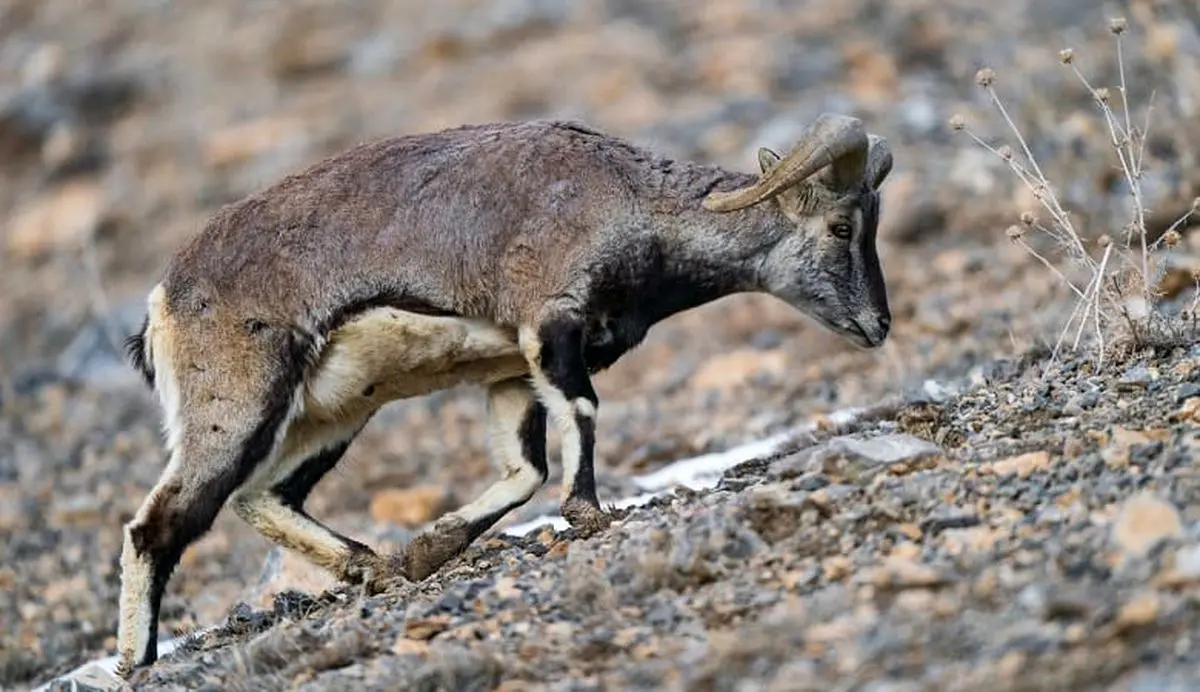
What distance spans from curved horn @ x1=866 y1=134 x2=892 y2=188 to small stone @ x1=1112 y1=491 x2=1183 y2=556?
3740 millimetres

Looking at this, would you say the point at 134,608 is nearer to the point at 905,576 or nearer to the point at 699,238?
the point at 699,238

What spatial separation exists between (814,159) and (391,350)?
2.23m

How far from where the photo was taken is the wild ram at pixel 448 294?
8.95m

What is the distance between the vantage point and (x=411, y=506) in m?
13.5

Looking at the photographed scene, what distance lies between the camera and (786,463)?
7.95 meters

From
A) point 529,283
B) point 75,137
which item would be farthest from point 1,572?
point 75,137

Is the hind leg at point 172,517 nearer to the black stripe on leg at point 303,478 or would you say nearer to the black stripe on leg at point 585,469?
the black stripe on leg at point 303,478

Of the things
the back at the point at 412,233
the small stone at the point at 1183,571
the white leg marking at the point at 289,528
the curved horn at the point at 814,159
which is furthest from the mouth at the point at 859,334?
the small stone at the point at 1183,571

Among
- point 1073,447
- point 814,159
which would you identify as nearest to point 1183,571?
point 1073,447

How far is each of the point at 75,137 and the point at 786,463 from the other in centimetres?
2125

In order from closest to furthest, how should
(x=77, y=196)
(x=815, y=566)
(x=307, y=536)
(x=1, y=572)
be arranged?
(x=815, y=566) → (x=307, y=536) → (x=1, y=572) → (x=77, y=196)

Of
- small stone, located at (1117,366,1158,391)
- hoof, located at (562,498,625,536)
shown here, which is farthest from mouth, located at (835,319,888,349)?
hoof, located at (562,498,625,536)

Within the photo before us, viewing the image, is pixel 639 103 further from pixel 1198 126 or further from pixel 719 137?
pixel 1198 126

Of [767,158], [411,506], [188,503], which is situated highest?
[767,158]
